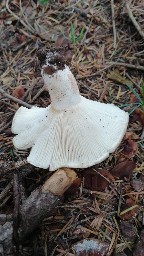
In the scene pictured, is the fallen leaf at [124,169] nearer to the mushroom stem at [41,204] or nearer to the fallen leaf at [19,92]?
the mushroom stem at [41,204]

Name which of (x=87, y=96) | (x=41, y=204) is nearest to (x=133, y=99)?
(x=87, y=96)

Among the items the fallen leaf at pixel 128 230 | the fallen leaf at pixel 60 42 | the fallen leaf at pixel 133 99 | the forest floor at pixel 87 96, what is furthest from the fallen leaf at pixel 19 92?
the fallen leaf at pixel 128 230

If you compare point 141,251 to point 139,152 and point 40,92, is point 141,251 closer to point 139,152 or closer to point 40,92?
point 139,152

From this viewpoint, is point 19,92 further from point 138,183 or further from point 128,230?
point 128,230

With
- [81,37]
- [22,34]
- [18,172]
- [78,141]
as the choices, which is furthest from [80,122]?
[22,34]

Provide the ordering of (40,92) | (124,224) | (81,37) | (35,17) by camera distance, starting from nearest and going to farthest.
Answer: (124,224), (40,92), (81,37), (35,17)

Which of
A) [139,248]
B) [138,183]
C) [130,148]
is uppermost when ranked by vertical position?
[130,148]

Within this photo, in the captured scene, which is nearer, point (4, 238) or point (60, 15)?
point (4, 238)
